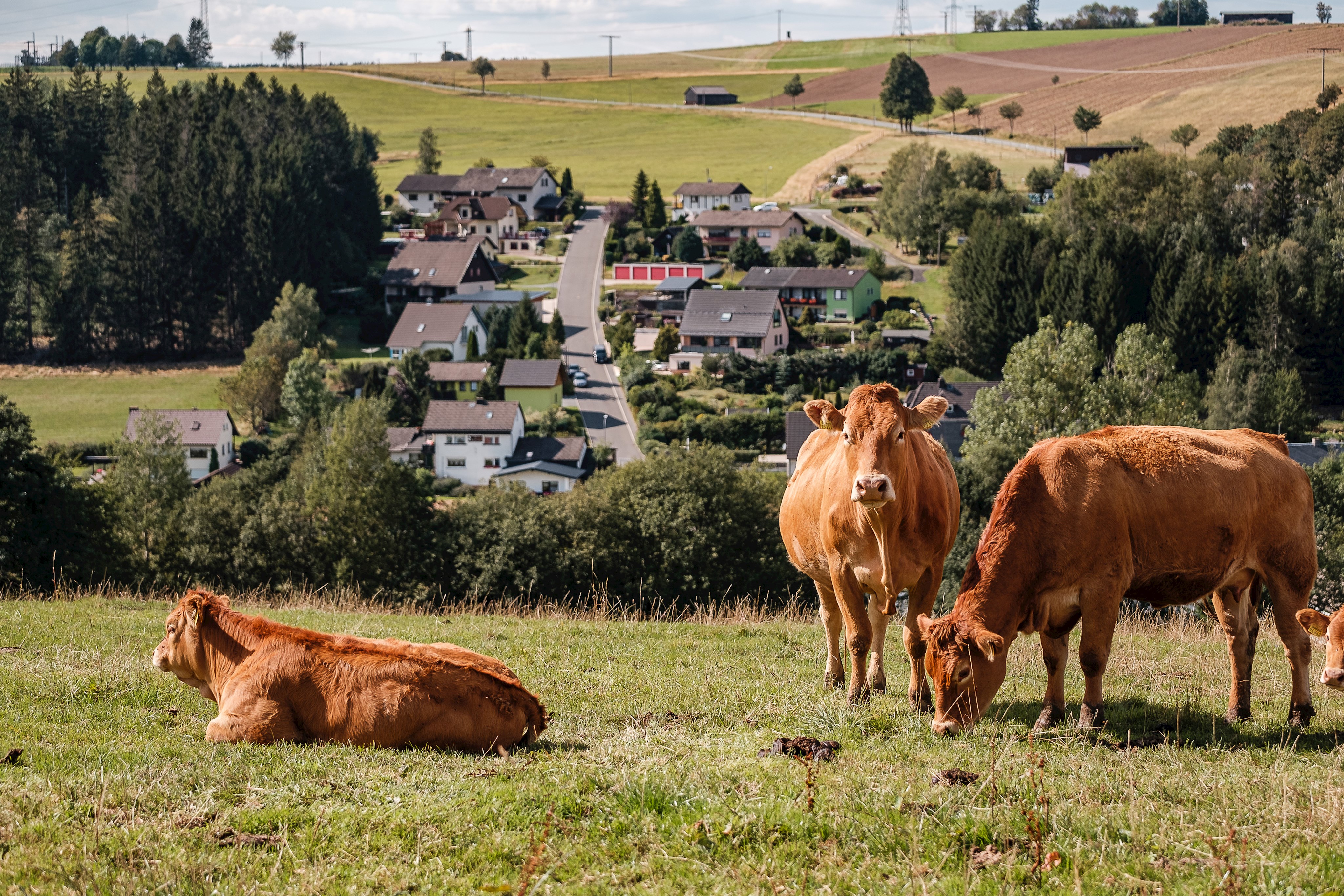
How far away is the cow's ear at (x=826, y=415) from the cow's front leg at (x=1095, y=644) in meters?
2.31

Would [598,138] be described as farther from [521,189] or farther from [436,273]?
[436,273]

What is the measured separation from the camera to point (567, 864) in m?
5.89

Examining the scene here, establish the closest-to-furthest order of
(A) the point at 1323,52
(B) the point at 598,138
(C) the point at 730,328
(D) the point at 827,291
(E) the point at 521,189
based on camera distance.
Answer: (C) the point at 730,328, (D) the point at 827,291, (A) the point at 1323,52, (E) the point at 521,189, (B) the point at 598,138

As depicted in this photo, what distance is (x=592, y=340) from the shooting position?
9344 cm

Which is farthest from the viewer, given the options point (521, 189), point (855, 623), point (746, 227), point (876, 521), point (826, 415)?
point (521, 189)

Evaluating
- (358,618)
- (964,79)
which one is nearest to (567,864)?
(358,618)

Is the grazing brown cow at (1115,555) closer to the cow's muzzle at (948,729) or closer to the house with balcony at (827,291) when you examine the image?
the cow's muzzle at (948,729)

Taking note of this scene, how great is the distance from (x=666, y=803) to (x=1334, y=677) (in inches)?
195

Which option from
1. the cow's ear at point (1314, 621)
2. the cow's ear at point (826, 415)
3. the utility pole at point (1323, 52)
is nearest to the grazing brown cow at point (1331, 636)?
the cow's ear at point (1314, 621)

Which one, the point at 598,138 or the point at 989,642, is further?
the point at 598,138

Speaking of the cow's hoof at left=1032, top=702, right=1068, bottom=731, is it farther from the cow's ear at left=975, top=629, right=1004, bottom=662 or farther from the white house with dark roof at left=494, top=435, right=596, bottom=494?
the white house with dark roof at left=494, top=435, right=596, bottom=494

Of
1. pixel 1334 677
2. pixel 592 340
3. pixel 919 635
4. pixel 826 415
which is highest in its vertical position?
pixel 826 415

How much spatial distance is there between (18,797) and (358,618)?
848 cm

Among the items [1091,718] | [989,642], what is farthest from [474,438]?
[989,642]
